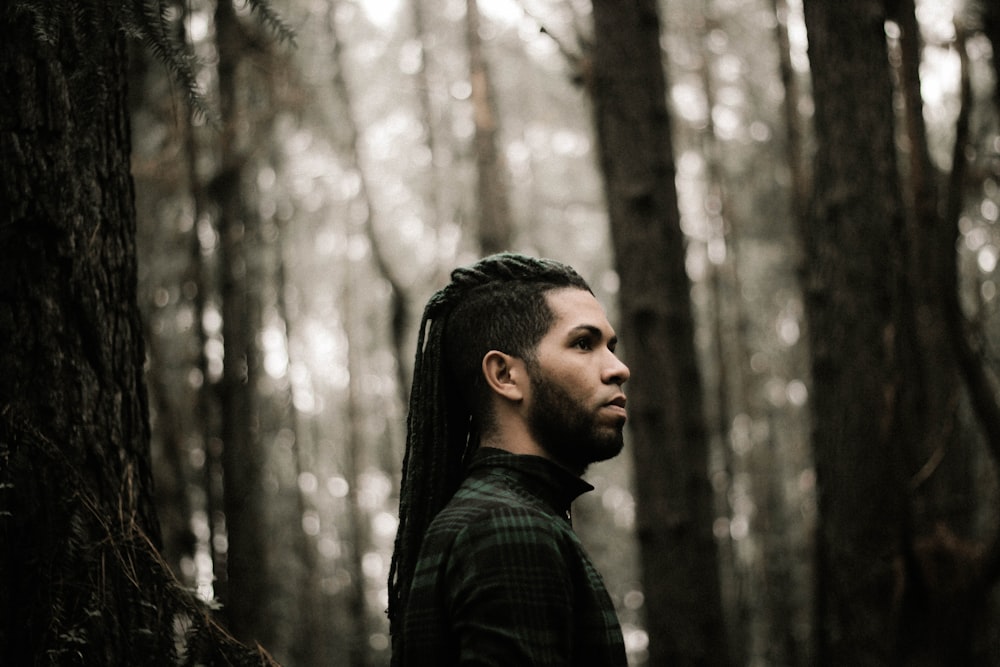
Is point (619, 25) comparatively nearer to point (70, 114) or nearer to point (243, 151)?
point (70, 114)

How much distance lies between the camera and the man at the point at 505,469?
2.15 m

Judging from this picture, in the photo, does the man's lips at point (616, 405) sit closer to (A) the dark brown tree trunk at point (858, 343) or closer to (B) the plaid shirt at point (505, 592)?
(B) the plaid shirt at point (505, 592)

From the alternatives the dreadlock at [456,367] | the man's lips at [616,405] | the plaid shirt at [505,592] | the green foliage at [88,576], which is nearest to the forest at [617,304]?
the green foliage at [88,576]

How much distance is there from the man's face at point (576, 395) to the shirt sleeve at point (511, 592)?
0.31 m

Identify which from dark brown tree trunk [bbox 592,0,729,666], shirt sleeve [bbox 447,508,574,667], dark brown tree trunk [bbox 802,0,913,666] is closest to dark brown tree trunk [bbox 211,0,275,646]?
dark brown tree trunk [bbox 592,0,729,666]

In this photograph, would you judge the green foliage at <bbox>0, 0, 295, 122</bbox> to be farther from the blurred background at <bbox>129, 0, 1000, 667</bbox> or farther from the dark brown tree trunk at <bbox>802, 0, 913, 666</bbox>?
the dark brown tree trunk at <bbox>802, 0, 913, 666</bbox>

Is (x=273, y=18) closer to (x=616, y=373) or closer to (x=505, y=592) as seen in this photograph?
(x=616, y=373)

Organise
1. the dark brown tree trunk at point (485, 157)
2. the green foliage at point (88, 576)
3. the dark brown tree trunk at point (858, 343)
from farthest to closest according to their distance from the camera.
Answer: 1. the dark brown tree trunk at point (485, 157)
2. the dark brown tree trunk at point (858, 343)
3. the green foliage at point (88, 576)

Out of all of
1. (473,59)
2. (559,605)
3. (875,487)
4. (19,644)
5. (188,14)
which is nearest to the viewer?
(559,605)

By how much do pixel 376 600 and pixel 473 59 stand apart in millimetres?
19904

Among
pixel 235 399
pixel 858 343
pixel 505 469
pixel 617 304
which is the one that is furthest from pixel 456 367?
pixel 235 399

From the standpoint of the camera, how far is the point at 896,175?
5367 mm

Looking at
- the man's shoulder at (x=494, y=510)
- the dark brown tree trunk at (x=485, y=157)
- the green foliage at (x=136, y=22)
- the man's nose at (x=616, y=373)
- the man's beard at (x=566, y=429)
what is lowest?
the man's shoulder at (x=494, y=510)

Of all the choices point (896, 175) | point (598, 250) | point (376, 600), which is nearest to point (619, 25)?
point (896, 175)
